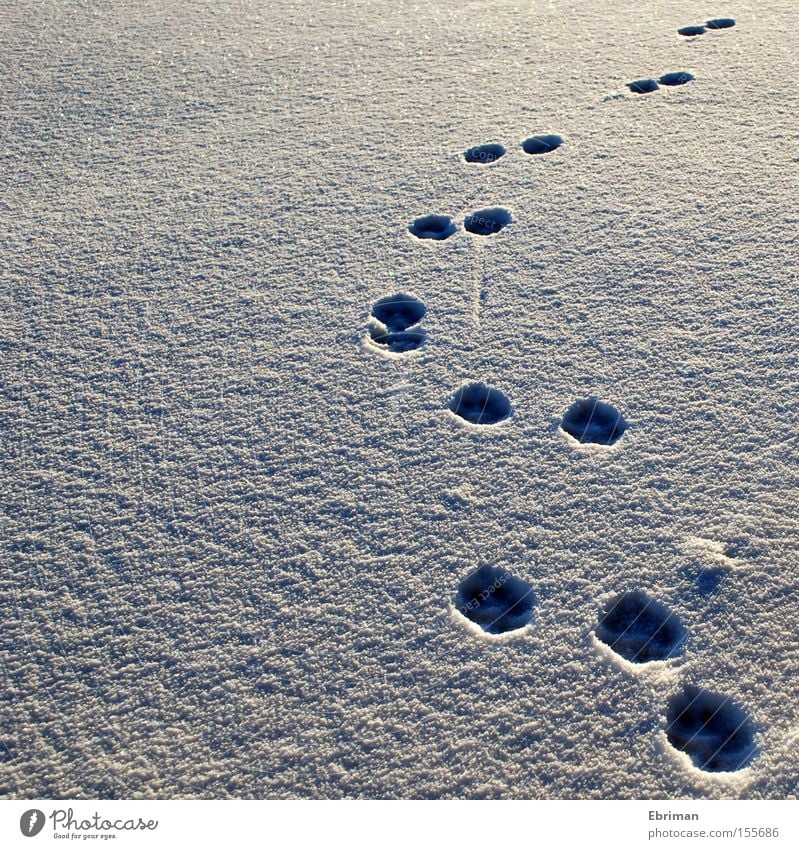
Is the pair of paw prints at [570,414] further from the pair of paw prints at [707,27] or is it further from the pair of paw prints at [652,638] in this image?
the pair of paw prints at [707,27]

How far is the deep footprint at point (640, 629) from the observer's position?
63.9 inches

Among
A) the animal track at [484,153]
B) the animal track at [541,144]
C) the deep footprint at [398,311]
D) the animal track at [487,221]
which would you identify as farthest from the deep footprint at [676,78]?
the deep footprint at [398,311]

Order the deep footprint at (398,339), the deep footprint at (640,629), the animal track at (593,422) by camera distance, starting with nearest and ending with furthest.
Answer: the deep footprint at (640,629), the animal track at (593,422), the deep footprint at (398,339)

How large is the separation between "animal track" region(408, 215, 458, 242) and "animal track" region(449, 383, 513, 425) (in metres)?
0.69

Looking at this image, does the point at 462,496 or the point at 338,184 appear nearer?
the point at 462,496

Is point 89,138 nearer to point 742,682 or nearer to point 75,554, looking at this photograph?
point 75,554

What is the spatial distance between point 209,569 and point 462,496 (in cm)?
56

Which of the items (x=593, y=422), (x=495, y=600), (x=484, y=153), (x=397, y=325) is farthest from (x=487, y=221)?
(x=495, y=600)

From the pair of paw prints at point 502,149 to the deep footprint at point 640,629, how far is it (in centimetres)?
173

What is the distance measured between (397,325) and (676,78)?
172cm
